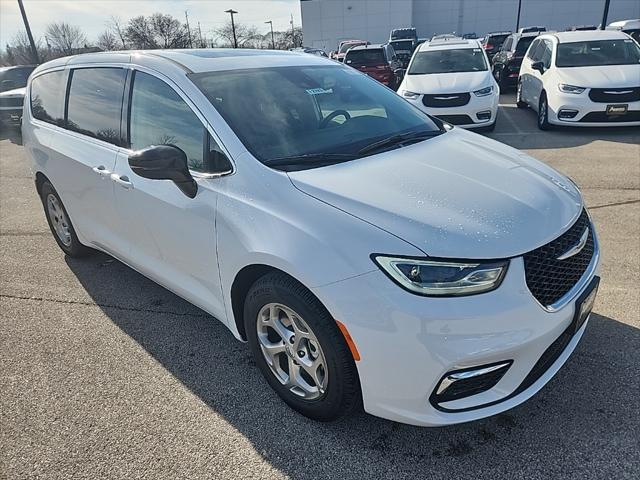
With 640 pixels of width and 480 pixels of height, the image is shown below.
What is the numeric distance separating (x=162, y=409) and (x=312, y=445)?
875 mm

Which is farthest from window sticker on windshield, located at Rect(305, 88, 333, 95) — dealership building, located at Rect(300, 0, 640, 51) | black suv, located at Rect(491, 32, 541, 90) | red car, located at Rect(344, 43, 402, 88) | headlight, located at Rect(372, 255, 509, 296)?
dealership building, located at Rect(300, 0, 640, 51)

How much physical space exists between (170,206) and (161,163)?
0.39 m

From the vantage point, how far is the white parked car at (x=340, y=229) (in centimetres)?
190

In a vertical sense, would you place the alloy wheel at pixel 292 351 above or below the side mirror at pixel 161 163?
below

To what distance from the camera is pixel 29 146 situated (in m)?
4.43

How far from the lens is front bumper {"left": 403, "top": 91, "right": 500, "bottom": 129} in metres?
8.73

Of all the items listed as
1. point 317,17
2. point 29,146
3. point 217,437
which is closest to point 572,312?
point 217,437

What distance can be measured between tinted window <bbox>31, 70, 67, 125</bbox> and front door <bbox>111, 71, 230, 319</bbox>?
128cm

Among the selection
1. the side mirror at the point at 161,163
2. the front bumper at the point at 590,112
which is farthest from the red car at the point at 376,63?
the side mirror at the point at 161,163

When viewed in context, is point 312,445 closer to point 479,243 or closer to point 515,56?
point 479,243

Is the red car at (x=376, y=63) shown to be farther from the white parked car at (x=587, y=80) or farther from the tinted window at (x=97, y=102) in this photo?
the tinted window at (x=97, y=102)

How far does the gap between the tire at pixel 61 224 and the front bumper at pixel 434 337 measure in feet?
10.4

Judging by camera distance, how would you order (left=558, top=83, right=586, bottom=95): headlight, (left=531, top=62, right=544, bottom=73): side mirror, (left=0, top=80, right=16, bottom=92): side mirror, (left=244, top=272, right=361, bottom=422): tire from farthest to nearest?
(left=0, top=80, right=16, bottom=92): side mirror < (left=531, top=62, right=544, bottom=73): side mirror < (left=558, top=83, right=586, bottom=95): headlight < (left=244, top=272, right=361, bottom=422): tire

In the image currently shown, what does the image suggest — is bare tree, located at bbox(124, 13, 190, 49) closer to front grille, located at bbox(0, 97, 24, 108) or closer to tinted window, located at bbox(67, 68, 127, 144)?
front grille, located at bbox(0, 97, 24, 108)
